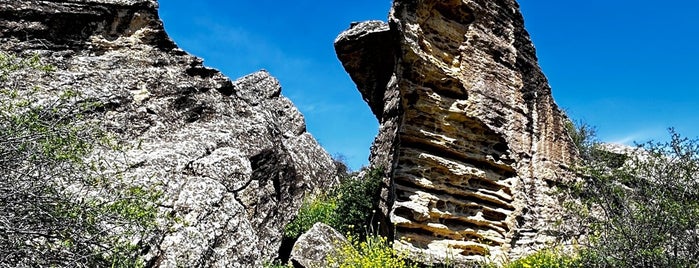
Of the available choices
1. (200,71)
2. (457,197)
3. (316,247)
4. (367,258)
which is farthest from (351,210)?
(200,71)

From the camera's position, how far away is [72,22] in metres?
10.4

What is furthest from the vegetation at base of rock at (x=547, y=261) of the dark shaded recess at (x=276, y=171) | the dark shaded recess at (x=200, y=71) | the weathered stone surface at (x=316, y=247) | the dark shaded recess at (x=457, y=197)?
the dark shaded recess at (x=200, y=71)

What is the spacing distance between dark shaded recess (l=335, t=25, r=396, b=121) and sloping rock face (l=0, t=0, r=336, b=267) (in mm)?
4969

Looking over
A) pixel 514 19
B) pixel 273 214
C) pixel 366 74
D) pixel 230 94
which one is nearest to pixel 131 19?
pixel 230 94

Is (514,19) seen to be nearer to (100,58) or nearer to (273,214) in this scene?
(273,214)

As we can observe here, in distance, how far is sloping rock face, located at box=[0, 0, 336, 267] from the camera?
825cm

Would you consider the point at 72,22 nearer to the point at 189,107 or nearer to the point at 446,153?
the point at 189,107

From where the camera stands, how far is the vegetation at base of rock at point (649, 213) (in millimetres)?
8250

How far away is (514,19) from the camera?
13828 millimetres

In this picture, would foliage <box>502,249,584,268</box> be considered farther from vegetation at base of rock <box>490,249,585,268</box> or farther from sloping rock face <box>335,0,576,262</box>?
sloping rock face <box>335,0,576,262</box>

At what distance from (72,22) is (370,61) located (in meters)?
8.39

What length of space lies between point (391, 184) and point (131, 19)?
6426 millimetres

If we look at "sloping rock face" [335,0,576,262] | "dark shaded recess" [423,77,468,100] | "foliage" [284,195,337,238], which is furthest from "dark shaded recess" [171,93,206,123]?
"dark shaded recess" [423,77,468,100]

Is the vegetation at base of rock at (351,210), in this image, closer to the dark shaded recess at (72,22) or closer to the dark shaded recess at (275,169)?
the dark shaded recess at (275,169)
